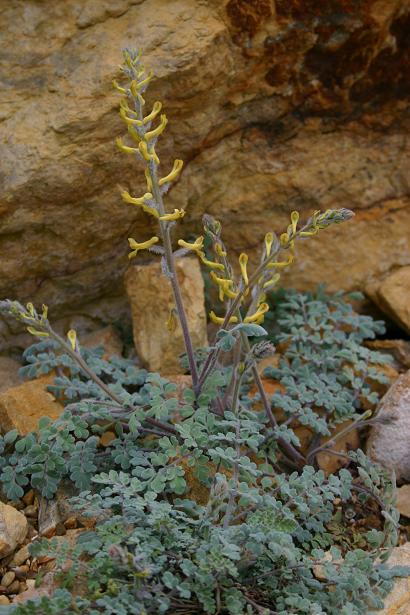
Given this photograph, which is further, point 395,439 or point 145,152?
point 395,439

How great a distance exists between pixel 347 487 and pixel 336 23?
2369 mm

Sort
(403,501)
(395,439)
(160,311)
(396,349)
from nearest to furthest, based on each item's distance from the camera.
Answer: (403,501) < (395,439) < (160,311) < (396,349)

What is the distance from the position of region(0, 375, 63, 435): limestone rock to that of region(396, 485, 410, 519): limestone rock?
1.64 meters

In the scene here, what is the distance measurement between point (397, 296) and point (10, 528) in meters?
2.46

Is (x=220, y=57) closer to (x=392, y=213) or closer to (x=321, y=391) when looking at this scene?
(x=392, y=213)

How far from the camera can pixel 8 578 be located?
3.04m

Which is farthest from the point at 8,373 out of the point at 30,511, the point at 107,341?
the point at 30,511

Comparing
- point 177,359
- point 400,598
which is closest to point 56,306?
point 177,359

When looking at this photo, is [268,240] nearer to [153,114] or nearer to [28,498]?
[153,114]

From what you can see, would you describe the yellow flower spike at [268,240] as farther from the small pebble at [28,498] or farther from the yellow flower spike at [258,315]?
the small pebble at [28,498]

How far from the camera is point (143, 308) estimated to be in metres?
4.28

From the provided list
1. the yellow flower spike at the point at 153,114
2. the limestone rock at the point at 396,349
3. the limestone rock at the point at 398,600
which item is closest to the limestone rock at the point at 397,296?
the limestone rock at the point at 396,349

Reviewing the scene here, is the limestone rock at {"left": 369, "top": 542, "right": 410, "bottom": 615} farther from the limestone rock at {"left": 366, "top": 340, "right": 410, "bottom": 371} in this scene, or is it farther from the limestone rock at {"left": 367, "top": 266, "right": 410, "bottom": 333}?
the limestone rock at {"left": 367, "top": 266, "right": 410, "bottom": 333}

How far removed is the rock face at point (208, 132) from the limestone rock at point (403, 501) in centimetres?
143
